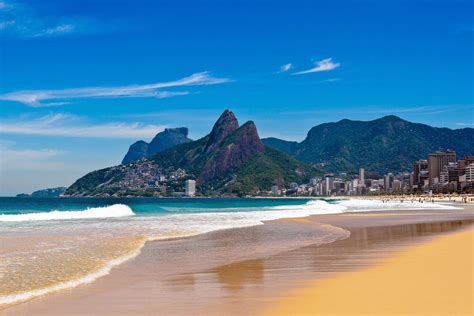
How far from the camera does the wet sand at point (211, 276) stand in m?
9.27

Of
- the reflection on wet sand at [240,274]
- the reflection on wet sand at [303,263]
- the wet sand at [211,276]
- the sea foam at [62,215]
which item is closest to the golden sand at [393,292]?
the wet sand at [211,276]

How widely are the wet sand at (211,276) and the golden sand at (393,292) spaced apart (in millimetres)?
508

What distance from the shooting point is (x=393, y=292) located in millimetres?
10070

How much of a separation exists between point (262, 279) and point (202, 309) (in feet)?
10.7

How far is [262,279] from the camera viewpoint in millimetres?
11930

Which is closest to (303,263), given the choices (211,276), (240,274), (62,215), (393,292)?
(240,274)

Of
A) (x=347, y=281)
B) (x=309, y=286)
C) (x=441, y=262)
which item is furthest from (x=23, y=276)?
(x=441, y=262)

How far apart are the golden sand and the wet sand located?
0.51 meters

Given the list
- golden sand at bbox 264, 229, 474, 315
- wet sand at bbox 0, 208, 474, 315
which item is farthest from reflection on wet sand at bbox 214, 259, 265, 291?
golden sand at bbox 264, 229, 474, 315

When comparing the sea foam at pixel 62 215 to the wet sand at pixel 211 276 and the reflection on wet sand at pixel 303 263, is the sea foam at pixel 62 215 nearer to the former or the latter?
the wet sand at pixel 211 276

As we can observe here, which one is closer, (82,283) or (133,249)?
(82,283)

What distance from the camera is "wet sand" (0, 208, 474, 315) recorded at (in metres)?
9.27

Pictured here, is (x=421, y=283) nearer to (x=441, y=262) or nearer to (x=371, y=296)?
(x=371, y=296)

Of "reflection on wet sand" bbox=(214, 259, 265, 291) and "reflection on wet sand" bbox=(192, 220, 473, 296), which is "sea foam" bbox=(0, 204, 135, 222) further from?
"reflection on wet sand" bbox=(214, 259, 265, 291)
